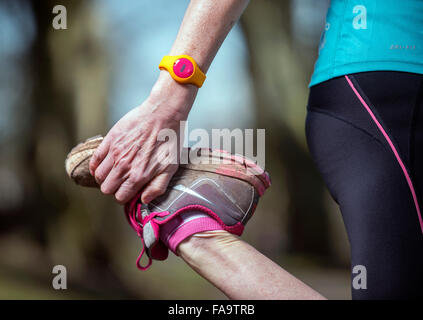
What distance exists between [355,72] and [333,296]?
8.71 feet

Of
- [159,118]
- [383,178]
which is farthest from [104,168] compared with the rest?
[383,178]

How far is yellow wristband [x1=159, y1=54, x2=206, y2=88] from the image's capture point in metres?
0.64

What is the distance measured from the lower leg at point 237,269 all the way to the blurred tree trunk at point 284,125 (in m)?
3.44

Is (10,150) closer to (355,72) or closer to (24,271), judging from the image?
(24,271)

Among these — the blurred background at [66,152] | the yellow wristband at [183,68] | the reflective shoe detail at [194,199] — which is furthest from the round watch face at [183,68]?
the blurred background at [66,152]

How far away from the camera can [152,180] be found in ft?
2.22

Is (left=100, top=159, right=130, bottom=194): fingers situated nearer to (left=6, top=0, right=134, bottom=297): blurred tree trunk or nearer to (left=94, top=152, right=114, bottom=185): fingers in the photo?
(left=94, top=152, right=114, bottom=185): fingers

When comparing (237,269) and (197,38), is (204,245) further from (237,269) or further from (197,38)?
(197,38)

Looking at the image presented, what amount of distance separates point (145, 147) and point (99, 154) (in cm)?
8

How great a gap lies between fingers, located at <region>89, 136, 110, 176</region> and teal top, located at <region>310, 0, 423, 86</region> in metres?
0.39

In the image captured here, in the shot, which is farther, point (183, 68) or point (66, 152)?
point (66, 152)

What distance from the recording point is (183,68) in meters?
0.64

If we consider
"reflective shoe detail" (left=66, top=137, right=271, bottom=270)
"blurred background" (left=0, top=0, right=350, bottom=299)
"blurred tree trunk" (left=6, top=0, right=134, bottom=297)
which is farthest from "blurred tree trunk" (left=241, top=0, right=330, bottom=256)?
"reflective shoe detail" (left=66, top=137, right=271, bottom=270)
